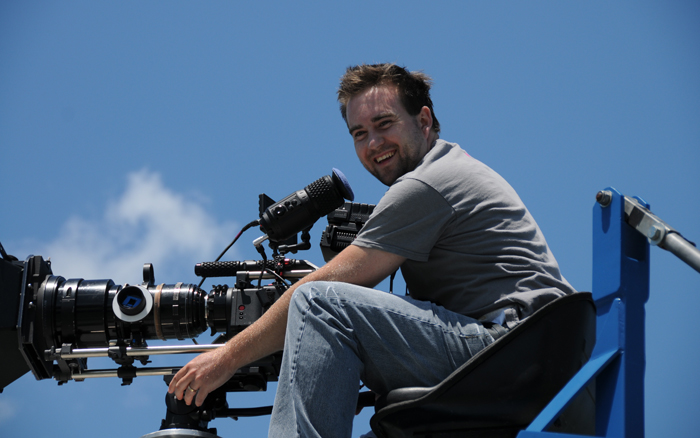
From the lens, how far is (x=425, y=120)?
9.97ft

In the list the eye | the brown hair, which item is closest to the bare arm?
the eye

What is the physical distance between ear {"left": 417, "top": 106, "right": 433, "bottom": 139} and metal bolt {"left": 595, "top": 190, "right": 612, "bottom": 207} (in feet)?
4.62

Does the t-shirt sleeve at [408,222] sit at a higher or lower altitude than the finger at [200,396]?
higher

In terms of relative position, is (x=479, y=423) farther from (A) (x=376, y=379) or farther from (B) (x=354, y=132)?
(B) (x=354, y=132)

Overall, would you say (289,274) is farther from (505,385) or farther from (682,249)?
(682,249)

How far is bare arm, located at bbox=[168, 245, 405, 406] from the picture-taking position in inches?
80.0

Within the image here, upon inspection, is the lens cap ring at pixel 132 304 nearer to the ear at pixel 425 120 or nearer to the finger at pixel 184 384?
the finger at pixel 184 384

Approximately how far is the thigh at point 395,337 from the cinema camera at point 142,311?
35.8 inches

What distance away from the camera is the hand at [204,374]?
206 centimetres

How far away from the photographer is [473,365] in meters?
1.72

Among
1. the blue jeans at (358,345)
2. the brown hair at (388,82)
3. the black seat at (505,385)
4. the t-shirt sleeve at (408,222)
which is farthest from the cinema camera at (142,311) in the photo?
the black seat at (505,385)

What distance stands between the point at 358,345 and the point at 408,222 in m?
0.46

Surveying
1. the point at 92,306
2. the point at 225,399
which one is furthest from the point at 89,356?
the point at 225,399

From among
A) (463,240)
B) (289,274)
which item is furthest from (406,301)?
(289,274)
